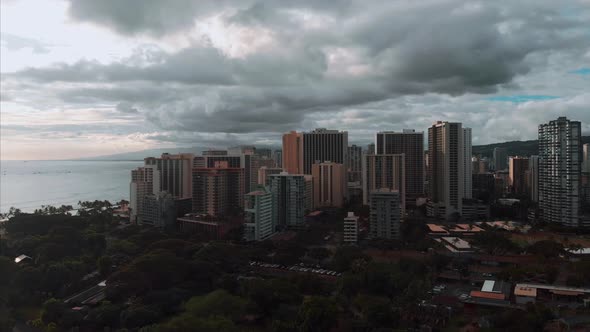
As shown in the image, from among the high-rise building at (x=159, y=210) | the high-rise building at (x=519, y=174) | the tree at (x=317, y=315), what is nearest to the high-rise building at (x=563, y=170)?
the high-rise building at (x=519, y=174)

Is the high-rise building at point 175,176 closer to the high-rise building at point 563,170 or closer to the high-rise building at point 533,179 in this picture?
the high-rise building at point 563,170

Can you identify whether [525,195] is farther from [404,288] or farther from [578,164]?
[404,288]

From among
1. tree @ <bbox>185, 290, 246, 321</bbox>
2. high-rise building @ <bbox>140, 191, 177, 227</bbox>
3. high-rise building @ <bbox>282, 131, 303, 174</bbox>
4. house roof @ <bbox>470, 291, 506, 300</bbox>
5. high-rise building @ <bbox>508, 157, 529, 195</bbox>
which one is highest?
high-rise building @ <bbox>282, 131, 303, 174</bbox>

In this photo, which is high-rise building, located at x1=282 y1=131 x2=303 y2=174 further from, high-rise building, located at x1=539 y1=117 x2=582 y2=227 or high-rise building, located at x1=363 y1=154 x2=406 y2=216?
high-rise building, located at x1=539 y1=117 x2=582 y2=227

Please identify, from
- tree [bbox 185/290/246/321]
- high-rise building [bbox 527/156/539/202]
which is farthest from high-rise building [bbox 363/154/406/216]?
tree [bbox 185/290/246/321]

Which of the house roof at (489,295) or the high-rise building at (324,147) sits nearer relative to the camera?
the house roof at (489,295)
